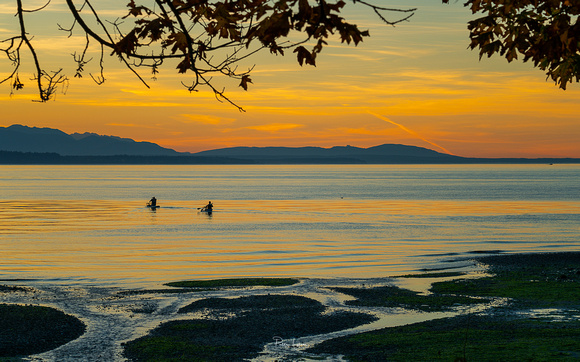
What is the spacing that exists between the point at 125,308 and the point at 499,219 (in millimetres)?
66826

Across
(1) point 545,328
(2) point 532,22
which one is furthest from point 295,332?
(2) point 532,22

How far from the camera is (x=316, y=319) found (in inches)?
939

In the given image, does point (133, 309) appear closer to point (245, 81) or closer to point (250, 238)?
point (245, 81)

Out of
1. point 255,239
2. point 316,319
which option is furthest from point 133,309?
point 255,239

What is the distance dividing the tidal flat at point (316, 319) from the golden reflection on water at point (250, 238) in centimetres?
656

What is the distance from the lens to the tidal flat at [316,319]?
1838cm

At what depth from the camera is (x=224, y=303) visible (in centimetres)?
2723

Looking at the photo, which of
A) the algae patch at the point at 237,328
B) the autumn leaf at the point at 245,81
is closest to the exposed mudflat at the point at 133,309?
the algae patch at the point at 237,328

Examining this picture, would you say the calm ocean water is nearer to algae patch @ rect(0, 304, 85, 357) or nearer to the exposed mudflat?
the exposed mudflat

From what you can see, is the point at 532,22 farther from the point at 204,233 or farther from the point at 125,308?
the point at 204,233

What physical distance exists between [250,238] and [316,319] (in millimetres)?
37392

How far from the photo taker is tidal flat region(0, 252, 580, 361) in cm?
1838

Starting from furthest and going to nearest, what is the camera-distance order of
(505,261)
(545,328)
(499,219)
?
(499,219), (505,261), (545,328)

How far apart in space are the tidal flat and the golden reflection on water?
258 inches
